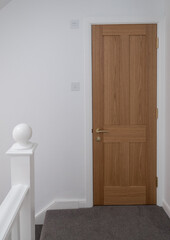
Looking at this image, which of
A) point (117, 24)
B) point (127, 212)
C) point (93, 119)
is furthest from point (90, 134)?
point (117, 24)

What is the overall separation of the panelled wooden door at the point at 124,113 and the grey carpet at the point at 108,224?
218 mm

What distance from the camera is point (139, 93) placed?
352 centimetres

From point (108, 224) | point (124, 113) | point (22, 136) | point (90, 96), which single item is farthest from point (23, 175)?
point (124, 113)

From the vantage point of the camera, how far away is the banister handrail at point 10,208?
129 cm

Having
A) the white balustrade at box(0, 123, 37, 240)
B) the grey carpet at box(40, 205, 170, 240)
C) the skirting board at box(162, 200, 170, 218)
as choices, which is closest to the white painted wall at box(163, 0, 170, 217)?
the skirting board at box(162, 200, 170, 218)

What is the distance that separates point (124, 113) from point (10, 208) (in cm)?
226

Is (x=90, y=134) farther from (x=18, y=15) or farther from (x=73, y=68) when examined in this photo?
(x=18, y=15)

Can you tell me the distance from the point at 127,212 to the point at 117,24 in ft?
6.70

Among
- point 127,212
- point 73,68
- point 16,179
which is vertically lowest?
point 127,212

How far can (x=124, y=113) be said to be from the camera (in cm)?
353

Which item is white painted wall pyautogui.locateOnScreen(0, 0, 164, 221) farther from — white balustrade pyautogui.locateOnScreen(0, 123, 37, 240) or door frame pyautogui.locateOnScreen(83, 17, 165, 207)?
white balustrade pyautogui.locateOnScreen(0, 123, 37, 240)

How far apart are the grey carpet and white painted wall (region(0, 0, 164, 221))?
0.30 meters

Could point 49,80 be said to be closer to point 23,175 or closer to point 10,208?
point 23,175

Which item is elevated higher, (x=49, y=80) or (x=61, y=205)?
(x=49, y=80)
